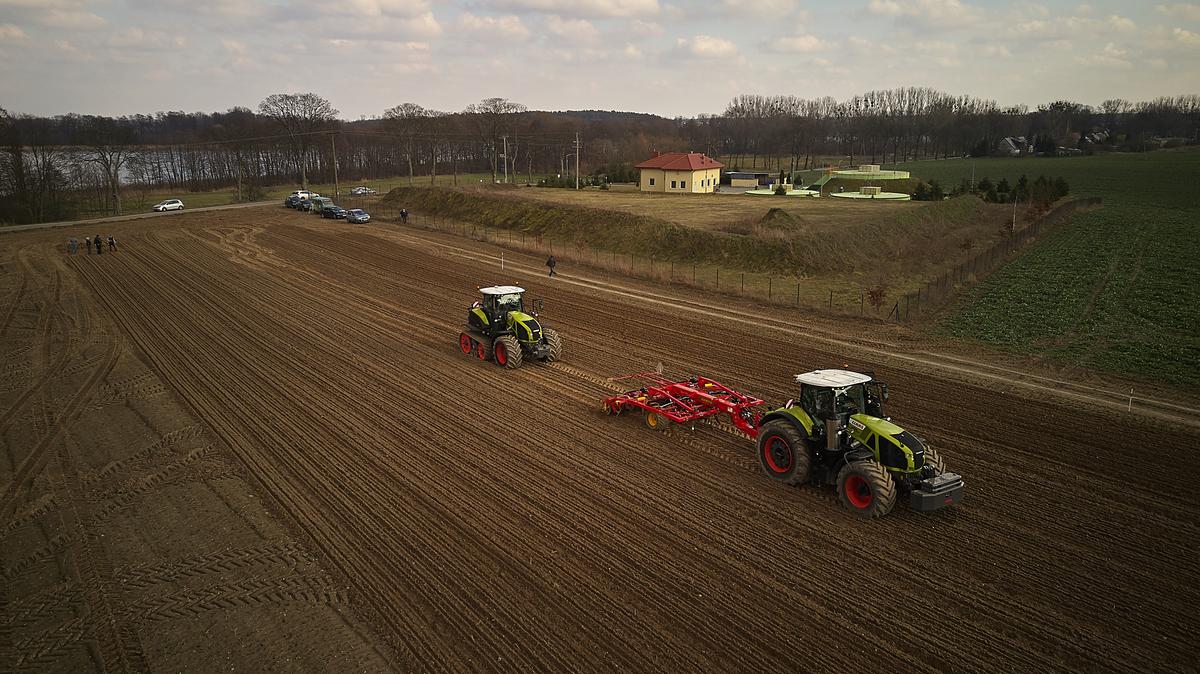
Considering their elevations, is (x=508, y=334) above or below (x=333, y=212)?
below

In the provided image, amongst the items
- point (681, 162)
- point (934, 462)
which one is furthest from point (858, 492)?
point (681, 162)

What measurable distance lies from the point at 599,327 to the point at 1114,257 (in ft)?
106

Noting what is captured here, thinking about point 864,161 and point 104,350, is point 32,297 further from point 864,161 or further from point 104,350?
point 864,161

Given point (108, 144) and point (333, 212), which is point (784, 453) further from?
point (108, 144)

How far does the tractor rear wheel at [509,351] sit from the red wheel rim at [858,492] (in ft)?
35.8

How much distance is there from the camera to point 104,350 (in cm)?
2400

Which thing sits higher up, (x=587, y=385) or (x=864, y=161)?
(x=864, y=161)

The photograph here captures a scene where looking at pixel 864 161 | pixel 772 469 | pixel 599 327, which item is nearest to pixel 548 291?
pixel 599 327

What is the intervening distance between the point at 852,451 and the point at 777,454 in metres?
1.54

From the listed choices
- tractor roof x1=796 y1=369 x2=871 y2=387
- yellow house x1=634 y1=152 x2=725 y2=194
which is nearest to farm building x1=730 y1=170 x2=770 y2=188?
yellow house x1=634 y1=152 x2=725 y2=194

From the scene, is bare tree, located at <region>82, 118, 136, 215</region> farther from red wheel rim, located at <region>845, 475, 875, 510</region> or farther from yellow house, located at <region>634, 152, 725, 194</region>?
red wheel rim, located at <region>845, 475, 875, 510</region>

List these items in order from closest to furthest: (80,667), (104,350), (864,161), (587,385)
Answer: (80,667) → (587,385) → (104,350) → (864,161)

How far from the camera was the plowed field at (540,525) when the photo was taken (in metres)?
9.62

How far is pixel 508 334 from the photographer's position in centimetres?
2142
